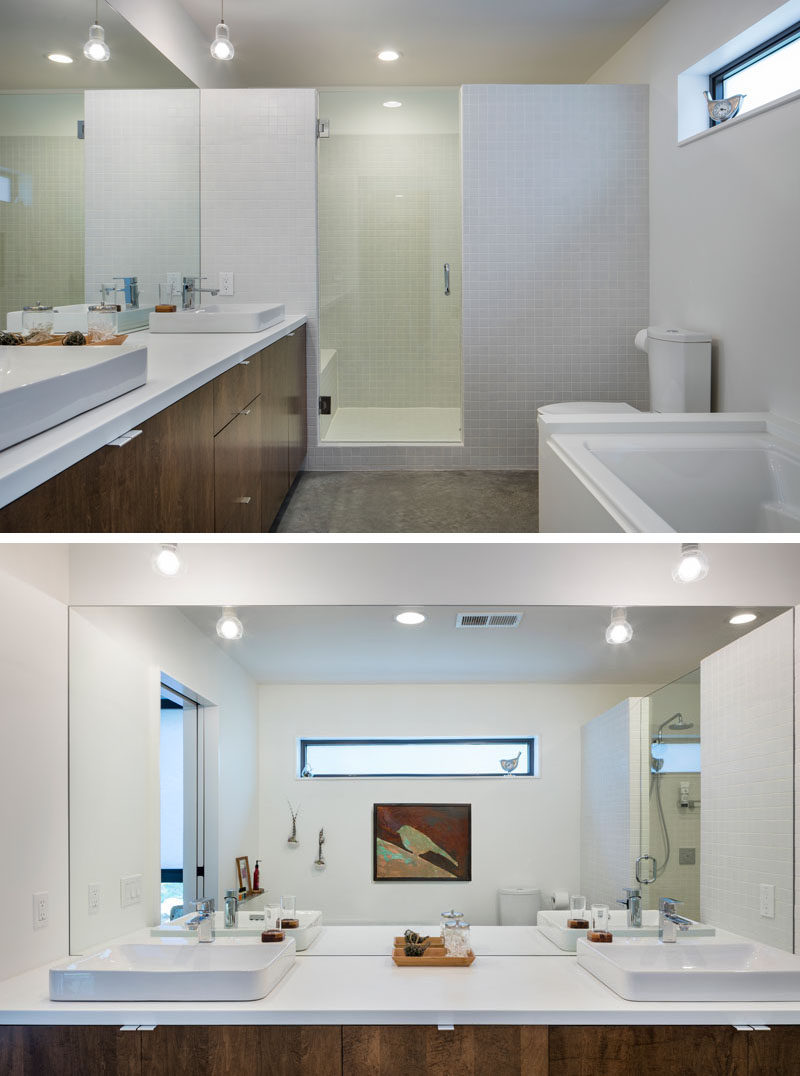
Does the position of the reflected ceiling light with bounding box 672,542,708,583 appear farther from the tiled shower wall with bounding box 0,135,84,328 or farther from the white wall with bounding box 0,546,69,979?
the tiled shower wall with bounding box 0,135,84,328

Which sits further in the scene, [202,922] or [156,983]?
[202,922]

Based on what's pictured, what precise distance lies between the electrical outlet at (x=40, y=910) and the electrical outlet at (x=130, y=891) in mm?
191

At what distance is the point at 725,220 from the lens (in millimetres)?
4180

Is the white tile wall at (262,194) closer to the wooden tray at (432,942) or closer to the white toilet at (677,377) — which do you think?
the white toilet at (677,377)

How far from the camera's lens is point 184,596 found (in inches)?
111

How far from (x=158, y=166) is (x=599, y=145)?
2.40m

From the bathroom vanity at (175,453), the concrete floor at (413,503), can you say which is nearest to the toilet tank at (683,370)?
the concrete floor at (413,503)

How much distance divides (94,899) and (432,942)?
0.92 metres

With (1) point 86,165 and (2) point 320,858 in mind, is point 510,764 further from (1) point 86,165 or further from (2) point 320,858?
(1) point 86,165

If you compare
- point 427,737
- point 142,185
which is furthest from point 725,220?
point 427,737

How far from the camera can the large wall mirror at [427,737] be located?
2688 mm

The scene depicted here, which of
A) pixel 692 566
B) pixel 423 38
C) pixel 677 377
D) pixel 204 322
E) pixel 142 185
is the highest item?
pixel 423 38

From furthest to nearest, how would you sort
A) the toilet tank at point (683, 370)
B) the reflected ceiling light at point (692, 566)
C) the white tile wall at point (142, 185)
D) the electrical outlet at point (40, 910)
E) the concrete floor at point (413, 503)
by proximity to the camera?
1. the toilet tank at point (683, 370)
2. the white tile wall at point (142, 185)
3. the concrete floor at point (413, 503)
4. the electrical outlet at point (40, 910)
5. the reflected ceiling light at point (692, 566)

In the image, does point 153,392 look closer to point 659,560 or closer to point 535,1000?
point 659,560
